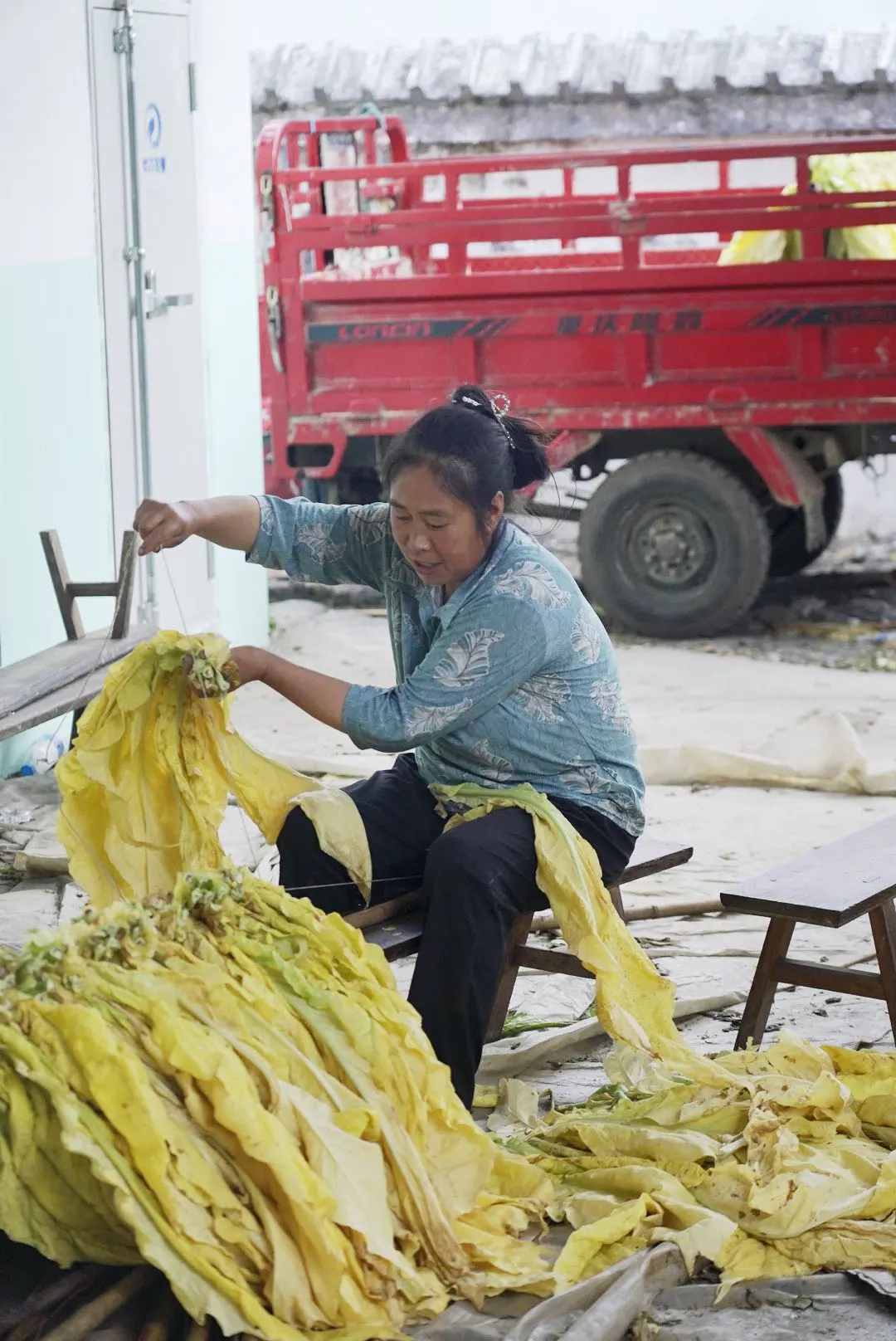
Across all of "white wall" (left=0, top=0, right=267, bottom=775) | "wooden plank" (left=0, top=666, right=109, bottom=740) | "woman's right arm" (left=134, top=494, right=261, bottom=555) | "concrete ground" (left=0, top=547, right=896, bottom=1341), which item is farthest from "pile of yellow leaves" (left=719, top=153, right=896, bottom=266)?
"woman's right arm" (left=134, top=494, right=261, bottom=555)

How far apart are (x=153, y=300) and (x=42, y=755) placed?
6.50 ft

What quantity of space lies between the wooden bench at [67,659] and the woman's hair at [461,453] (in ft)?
5.80

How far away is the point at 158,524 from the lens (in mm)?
3377

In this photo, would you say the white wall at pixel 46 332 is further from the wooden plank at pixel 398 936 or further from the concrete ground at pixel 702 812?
the wooden plank at pixel 398 936

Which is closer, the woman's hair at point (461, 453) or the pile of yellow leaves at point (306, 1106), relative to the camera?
the pile of yellow leaves at point (306, 1106)

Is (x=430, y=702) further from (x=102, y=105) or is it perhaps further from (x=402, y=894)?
(x=102, y=105)

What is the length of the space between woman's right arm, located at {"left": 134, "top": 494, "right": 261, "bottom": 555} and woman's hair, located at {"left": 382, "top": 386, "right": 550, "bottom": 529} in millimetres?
439

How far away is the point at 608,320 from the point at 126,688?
223 inches

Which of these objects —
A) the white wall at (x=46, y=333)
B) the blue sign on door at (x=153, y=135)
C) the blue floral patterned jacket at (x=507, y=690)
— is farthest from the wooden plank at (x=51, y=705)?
the blue sign on door at (x=153, y=135)

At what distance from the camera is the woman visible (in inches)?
122

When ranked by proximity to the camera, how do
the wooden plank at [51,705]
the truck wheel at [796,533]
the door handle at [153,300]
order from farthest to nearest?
1. the truck wheel at [796,533]
2. the door handle at [153,300]
3. the wooden plank at [51,705]

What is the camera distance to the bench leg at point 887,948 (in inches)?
140

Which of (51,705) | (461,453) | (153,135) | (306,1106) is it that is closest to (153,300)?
(153,135)

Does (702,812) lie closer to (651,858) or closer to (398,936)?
(651,858)
